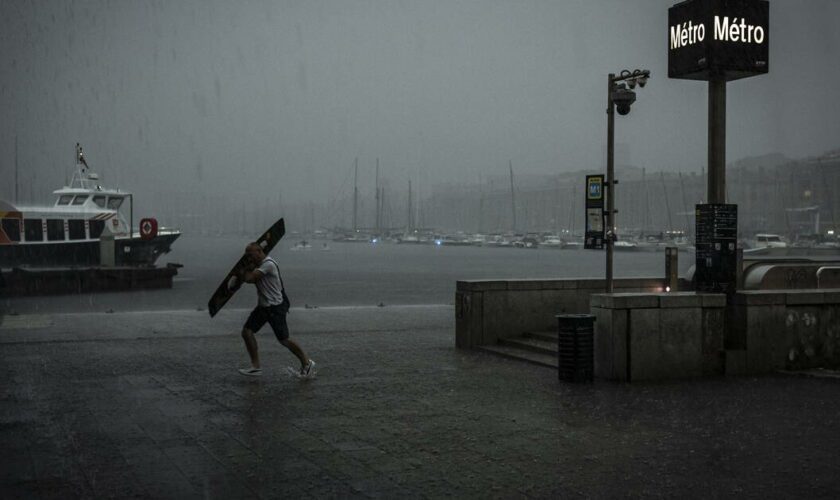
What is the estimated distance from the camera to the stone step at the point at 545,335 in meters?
14.8

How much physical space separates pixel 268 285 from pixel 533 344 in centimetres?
476

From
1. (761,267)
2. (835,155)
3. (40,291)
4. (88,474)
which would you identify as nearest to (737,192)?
(835,155)

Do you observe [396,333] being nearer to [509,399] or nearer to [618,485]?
[509,399]

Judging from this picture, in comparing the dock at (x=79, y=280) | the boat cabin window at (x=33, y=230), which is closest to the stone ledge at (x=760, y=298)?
the dock at (x=79, y=280)

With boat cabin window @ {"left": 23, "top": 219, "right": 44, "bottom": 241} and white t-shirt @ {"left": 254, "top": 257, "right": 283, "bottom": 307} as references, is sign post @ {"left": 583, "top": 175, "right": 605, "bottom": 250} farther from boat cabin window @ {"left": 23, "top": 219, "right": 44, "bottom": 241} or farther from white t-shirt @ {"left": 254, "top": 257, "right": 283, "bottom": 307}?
boat cabin window @ {"left": 23, "top": 219, "right": 44, "bottom": 241}

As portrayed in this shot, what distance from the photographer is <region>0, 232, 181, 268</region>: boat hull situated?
174 feet

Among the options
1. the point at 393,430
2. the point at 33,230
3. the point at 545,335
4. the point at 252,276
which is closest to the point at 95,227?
the point at 33,230

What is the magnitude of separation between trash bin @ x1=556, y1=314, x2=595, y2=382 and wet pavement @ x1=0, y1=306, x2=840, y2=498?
22 centimetres

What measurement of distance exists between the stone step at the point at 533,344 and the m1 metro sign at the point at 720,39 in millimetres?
4450

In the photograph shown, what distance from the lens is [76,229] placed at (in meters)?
54.8

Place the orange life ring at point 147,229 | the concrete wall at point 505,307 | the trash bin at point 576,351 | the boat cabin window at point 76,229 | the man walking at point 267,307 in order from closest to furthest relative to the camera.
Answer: the trash bin at point 576,351
the man walking at point 267,307
the concrete wall at point 505,307
the orange life ring at point 147,229
the boat cabin window at point 76,229

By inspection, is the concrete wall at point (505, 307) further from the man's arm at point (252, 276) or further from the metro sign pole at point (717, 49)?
the man's arm at point (252, 276)

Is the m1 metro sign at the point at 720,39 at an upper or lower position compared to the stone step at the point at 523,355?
upper

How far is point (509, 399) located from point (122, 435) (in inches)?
168
